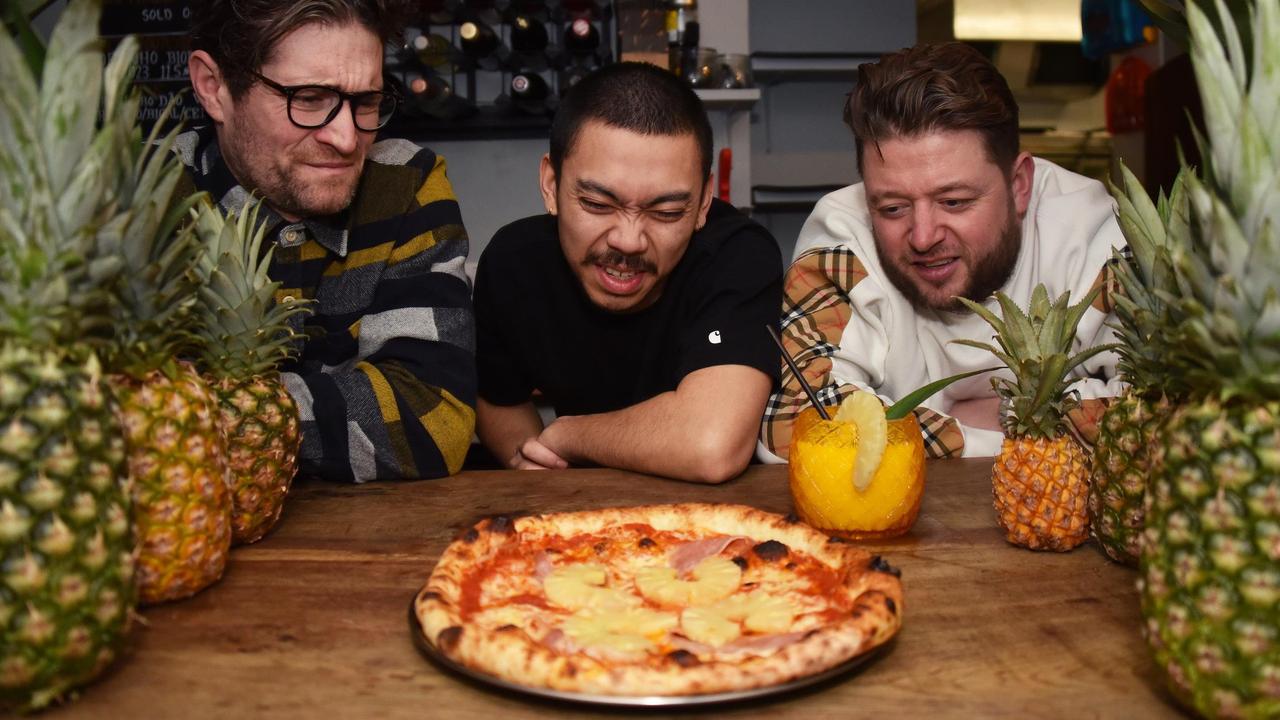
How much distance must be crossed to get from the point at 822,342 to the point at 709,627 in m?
1.35

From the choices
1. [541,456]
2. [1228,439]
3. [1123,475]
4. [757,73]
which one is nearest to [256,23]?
[541,456]

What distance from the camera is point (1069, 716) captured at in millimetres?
863

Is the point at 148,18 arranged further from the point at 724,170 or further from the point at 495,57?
the point at 724,170

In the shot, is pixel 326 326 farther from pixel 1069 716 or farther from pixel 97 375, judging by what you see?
pixel 1069 716

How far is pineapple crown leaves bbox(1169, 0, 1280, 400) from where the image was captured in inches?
32.8

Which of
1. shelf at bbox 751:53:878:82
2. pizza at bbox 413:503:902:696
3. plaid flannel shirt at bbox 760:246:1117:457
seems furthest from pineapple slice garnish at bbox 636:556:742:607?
shelf at bbox 751:53:878:82

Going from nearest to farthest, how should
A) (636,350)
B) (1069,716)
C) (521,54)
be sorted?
(1069,716)
(636,350)
(521,54)

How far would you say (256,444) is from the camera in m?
1.33

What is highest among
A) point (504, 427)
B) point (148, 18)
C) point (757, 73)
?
point (148, 18)

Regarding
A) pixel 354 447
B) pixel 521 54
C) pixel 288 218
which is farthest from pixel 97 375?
pixel 521 54

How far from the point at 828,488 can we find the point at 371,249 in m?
1.24

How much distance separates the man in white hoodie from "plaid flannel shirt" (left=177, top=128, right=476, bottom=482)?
0.70 metres

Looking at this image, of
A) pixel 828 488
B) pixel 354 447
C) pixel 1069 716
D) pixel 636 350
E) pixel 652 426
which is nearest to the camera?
pixel 1069 716

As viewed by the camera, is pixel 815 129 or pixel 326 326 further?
pixel 815 129
